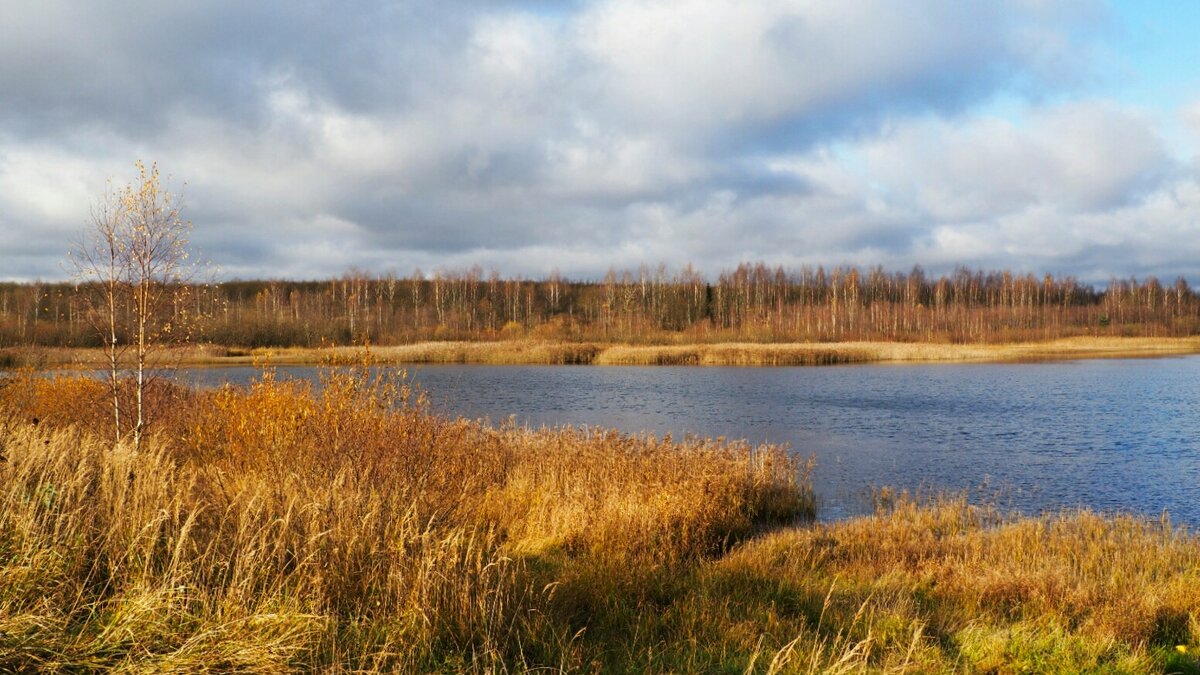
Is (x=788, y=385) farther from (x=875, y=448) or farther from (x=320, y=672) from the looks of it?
(x=320, y=672)

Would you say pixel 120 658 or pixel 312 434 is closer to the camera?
pixel 120 658

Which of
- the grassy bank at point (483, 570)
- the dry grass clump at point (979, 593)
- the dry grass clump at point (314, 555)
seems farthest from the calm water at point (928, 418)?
the dry grass clump at point (314, 555)

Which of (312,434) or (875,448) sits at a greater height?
(312,434)

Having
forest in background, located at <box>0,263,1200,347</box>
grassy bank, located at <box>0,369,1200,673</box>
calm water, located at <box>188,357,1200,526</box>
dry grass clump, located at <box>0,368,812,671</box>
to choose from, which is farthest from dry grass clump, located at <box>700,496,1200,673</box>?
forest in background, located at <box>0,263,1200,347</box>

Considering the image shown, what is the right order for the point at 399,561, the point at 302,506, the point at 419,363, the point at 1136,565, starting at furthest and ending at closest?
the point at 419,363 < the point at 1136,565 < the point at 302,506 < the point at 399,561

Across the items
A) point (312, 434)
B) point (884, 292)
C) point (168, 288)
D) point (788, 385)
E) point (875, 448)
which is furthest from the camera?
point (884, 292)

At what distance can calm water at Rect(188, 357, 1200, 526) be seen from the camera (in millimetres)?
15172

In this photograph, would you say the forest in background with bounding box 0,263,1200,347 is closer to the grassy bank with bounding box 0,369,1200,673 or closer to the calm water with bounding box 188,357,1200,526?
the calm water with bounding box 188,357,1200,526

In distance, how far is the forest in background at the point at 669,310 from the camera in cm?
8150

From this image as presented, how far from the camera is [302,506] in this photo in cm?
607

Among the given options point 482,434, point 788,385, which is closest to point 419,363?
point 788,385

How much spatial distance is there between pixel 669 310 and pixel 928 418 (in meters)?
78.0

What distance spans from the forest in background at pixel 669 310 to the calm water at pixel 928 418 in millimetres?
36331

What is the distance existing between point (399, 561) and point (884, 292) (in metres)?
125
